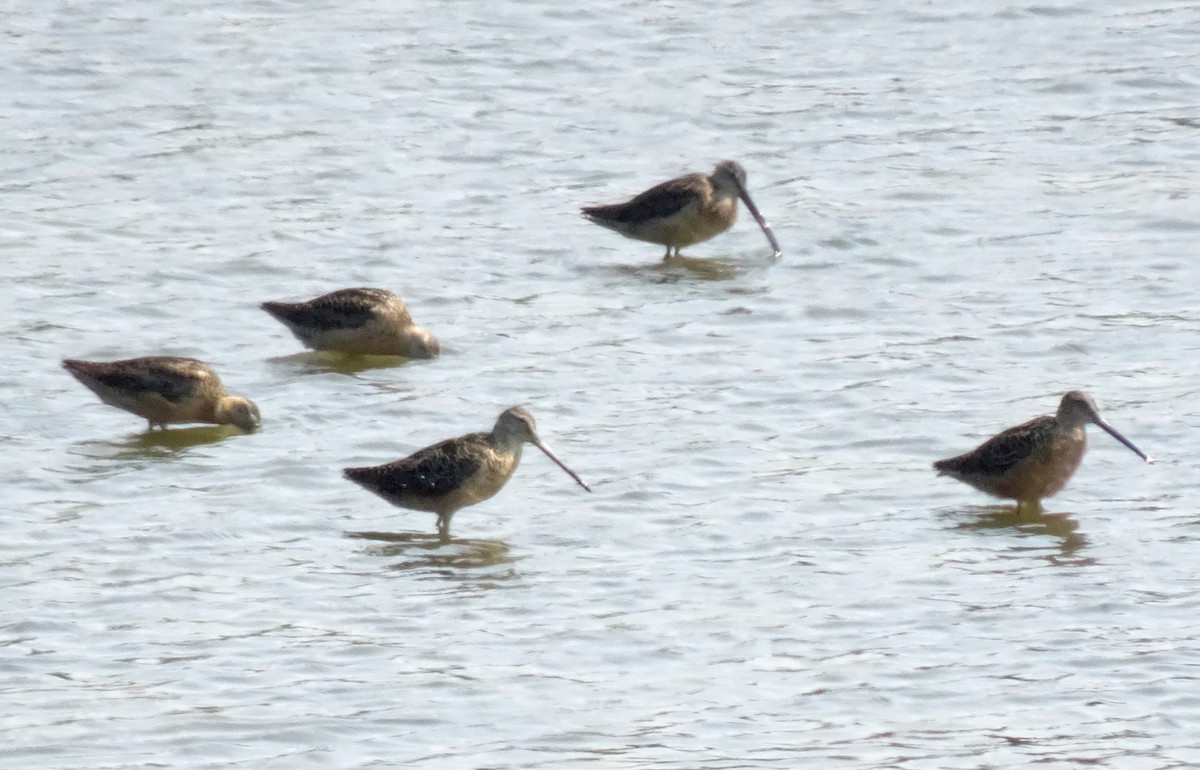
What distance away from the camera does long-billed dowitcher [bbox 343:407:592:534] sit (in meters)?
9.13

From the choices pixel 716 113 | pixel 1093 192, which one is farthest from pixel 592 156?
pixel 1093 192

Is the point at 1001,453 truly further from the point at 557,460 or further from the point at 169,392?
the point at 169,392

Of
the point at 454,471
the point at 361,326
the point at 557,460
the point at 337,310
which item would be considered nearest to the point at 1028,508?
the point at 557,460

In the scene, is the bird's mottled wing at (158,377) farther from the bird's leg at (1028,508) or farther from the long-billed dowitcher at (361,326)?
the bird's leg at (1028,508)

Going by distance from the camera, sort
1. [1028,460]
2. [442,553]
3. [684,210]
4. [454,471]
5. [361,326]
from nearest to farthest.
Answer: [442,553]
[454,471]
[1028,460]
[361,326]
[684,210]

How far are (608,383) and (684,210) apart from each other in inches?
111

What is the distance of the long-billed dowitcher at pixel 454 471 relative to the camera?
9133mm

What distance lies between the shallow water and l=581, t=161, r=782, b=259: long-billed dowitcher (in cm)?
22

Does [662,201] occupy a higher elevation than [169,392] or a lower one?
higher

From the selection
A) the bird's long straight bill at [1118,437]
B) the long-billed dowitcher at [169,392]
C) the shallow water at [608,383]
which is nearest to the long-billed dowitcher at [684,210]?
the shallow water at [608,383]

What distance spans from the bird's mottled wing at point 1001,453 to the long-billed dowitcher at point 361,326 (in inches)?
130

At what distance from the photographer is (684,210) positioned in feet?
45.5

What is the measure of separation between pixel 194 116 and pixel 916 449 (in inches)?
315

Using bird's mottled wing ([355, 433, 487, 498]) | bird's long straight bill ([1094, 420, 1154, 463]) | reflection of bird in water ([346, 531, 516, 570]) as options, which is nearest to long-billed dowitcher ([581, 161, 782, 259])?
bird's long straight bill ([1094, 420, 1154, 463])
